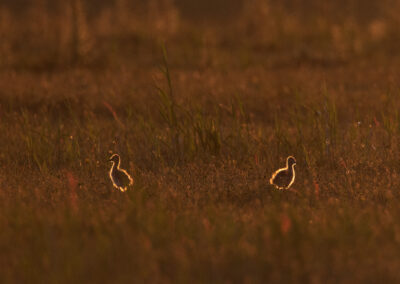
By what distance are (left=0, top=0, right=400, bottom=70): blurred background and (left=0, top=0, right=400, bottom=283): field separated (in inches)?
3.9

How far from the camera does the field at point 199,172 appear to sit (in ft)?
11.6

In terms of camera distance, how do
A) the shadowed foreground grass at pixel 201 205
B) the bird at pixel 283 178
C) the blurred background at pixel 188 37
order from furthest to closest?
the blurred background at pixel 188 37 → the bird at pixel 283 178 → the shadowed foreground grass at pixel 201 205

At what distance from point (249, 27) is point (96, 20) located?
4.10 metres

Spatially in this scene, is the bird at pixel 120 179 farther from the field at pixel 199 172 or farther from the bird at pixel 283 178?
the bird at pixel 283 178

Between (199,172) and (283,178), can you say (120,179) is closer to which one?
(199,172)

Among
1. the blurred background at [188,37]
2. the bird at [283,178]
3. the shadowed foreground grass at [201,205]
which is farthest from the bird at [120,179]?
the blurred background at [188,37]

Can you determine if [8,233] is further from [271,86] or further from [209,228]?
[271,86]

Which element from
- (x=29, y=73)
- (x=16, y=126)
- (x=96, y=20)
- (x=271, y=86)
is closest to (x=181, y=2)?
(x=96, y=20)

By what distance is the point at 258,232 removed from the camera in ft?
12.7

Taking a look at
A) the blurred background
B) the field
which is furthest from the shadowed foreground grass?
the blurred background

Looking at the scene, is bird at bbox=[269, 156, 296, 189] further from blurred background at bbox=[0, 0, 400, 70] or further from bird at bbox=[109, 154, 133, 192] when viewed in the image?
blurred background at bbox=[0, 0, 400, 70]

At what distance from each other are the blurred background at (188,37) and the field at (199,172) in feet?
0.33

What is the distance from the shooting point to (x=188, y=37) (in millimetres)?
14812

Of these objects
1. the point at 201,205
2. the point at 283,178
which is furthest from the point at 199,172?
the point at 283,178
